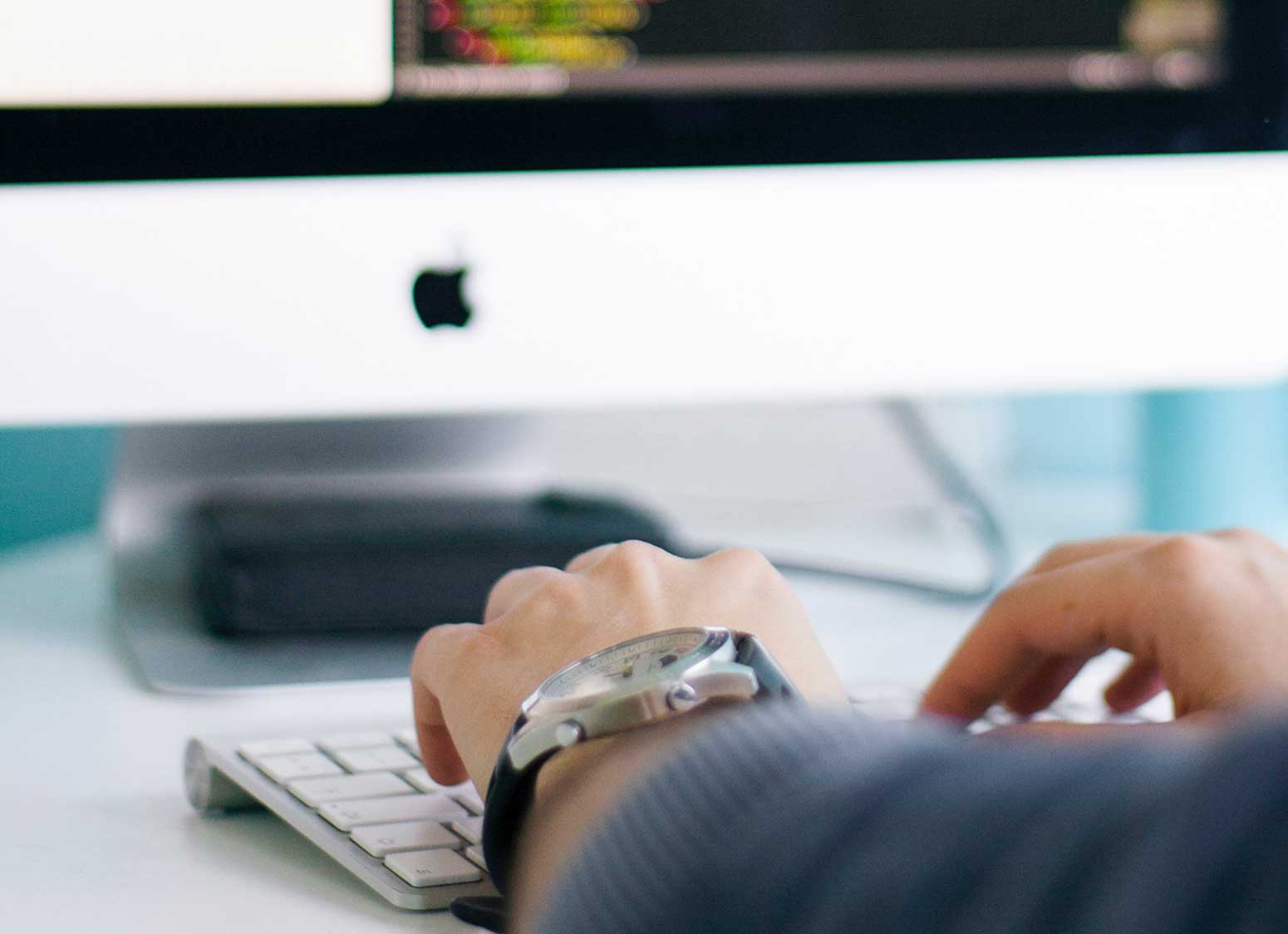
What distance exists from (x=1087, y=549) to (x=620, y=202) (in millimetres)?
222

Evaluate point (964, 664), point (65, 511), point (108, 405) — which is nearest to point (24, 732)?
A: point (108, 405)

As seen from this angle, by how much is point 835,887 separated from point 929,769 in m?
0.02

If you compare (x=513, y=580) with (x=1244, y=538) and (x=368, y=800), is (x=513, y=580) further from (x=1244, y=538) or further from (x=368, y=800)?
(x=1244, y=538)

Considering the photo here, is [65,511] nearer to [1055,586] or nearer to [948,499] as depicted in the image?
[948,499]

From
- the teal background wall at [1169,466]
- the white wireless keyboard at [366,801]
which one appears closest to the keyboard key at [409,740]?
the white wireless keyboard at [366,801]

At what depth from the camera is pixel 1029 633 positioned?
0.45 meters

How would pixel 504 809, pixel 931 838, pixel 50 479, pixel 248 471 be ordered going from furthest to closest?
pixel 50 479
pixel 248 471
pixel 504 809
pixel 931 838

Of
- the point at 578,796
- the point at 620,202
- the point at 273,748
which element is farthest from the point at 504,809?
the point at 620,202

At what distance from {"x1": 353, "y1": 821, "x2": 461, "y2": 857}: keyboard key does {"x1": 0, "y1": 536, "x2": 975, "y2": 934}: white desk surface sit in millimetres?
10

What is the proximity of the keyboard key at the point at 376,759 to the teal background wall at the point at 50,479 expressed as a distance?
0.45 meters

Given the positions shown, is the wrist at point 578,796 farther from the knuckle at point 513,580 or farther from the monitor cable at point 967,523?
the monitor cable at point 967,523

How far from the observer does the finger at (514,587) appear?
1.40ft

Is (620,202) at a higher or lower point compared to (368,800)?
higher

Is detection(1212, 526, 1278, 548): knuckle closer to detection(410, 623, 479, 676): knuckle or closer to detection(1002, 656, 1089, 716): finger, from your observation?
detection(1002, 656, 1089, 716): finger
